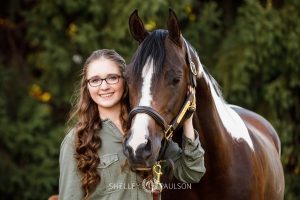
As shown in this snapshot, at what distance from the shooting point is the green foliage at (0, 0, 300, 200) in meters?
6.52

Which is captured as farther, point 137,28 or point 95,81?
point 137,28

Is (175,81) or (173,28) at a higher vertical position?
(173,28)

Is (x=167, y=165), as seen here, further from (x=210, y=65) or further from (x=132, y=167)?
(x=210, y=65)

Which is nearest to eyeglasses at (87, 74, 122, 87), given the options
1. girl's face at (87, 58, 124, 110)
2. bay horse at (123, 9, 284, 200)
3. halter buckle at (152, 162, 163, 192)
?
girl's face at (87, 58, 124, 110)

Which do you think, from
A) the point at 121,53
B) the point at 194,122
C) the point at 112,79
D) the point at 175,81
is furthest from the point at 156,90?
the point at 121,53

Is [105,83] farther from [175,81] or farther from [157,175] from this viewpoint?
[157,175]

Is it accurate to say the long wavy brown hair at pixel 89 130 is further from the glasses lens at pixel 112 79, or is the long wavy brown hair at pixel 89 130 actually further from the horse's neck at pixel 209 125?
the horse's neck at pixel 209 125

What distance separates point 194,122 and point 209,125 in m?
0.09

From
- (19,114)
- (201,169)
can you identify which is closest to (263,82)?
(19,114)

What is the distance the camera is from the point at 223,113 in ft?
11.4

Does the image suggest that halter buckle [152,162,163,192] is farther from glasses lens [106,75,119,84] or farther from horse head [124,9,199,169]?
glasses lens [106,75,119,84]

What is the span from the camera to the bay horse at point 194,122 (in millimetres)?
2742

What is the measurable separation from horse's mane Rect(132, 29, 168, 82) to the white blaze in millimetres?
20

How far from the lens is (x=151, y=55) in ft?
9.54
